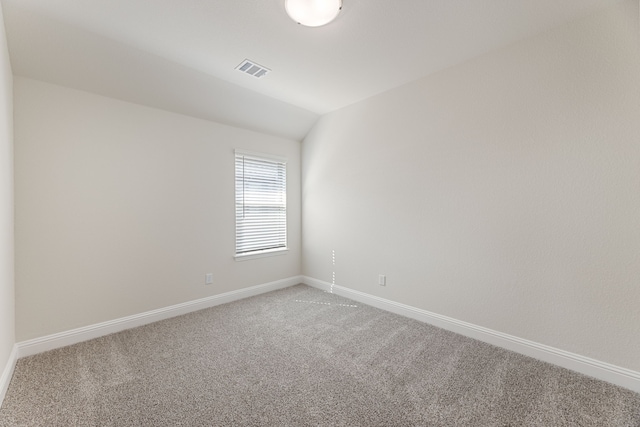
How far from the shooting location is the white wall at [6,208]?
5.91ft

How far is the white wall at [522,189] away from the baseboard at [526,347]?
5 centimetres

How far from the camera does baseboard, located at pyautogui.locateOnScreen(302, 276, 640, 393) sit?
186 cm

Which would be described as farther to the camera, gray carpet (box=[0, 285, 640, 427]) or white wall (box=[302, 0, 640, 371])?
white wall (box=[302, 0, 640, 371])

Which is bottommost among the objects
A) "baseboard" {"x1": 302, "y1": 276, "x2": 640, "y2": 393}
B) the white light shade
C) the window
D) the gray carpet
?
the gray carpet

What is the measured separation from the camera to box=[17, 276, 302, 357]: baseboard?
227 cm

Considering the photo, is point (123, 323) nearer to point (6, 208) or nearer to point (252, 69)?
point (6, 208)

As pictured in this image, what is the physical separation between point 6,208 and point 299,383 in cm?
248

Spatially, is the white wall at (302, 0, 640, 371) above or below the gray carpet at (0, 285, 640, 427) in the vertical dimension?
above

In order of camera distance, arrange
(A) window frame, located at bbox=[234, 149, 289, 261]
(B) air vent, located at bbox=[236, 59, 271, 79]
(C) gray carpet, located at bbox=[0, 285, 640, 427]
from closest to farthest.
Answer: (C) gray carpet, located at bbox=[0, 285, 640, 427]
(B) air vent, located at bbox=[236, 59, 271, 79]
(A) window frame, located at bbox=[234, 149, 289, 261]

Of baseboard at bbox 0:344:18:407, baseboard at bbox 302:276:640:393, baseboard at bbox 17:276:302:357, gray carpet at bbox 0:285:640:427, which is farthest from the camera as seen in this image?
baseboard at bbox 17:276:302:357

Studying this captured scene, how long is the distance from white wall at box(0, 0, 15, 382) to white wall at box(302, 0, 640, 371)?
10.4 ft

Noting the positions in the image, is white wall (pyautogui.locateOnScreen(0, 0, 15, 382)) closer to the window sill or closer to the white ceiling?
the white ceiling

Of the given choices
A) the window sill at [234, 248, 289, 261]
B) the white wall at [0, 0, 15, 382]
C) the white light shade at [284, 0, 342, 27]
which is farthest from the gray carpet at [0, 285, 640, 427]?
the white light shade at [284, 0, 342, 27]

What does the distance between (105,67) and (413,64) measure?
111 inches
